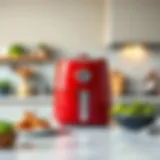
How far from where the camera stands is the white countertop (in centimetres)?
97

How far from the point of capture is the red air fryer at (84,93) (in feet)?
5.69

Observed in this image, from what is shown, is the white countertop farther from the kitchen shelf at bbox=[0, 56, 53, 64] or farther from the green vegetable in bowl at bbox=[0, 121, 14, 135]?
the kitchen shelf at bbox=[0, 56, 53, 64]

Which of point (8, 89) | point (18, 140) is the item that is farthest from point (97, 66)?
point (8, 89)

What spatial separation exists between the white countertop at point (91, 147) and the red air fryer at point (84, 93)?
10.1 inches

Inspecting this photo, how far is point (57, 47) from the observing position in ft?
13.8

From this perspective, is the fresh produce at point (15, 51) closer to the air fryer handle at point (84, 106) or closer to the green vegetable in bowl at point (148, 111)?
the air fryer handle at point (84, 106)

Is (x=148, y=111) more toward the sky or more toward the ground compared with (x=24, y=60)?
more toward the ground

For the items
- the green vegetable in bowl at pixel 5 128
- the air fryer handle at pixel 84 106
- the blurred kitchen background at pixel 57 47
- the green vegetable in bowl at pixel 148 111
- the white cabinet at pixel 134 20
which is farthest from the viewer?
the blurred kitchen background at pixel 57 47

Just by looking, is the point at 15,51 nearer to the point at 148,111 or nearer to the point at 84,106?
the point at 84,106

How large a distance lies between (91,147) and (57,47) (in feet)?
10.3

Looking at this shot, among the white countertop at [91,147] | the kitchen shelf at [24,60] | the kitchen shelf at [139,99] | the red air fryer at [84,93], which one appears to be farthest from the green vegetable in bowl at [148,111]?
the kitchen shelf at [24,60]

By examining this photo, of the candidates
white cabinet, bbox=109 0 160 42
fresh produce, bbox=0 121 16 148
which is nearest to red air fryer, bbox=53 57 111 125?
fresh produce, bbox=0 121 16 148

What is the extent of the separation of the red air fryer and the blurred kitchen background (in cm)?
233

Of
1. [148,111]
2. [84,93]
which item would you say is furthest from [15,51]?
[148,111]
